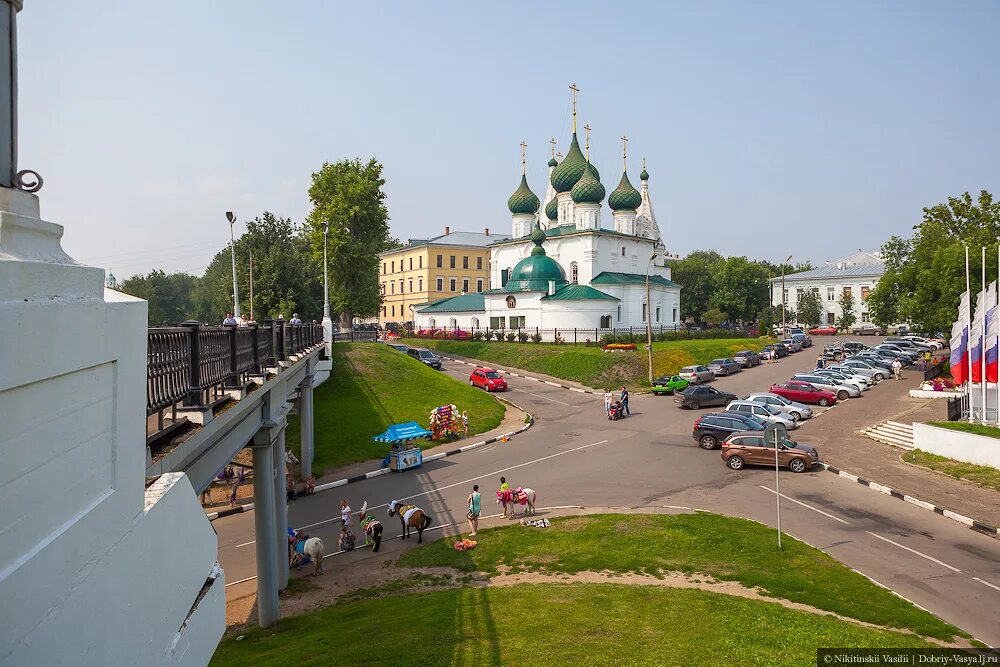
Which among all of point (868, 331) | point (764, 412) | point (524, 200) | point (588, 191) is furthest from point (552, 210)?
point (764, 412)

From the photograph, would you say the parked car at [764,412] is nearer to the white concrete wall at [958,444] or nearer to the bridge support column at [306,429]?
the white concrete wall at [958,444]

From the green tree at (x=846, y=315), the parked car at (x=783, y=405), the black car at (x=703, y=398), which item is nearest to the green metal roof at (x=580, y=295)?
the black car at (x=703, y=398)

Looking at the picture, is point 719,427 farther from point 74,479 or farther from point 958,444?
point 74,479

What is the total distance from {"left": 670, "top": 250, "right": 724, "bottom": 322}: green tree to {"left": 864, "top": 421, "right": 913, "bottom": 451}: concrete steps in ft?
214

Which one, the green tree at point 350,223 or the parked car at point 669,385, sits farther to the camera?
the green tree at point 350,223

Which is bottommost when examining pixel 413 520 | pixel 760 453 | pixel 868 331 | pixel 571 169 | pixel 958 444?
pixel 413 520

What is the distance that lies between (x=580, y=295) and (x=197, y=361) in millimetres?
49859

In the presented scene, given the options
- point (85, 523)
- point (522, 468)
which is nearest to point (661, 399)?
point (522, 468)

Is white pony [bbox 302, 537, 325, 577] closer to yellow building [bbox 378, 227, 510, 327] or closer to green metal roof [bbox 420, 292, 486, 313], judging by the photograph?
green metal roof [bbox 420, 292, 486, 313]

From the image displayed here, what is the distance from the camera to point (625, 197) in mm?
67312

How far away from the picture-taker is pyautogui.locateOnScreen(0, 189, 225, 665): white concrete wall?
8.64 ft

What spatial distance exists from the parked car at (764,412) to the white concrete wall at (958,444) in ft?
16.5

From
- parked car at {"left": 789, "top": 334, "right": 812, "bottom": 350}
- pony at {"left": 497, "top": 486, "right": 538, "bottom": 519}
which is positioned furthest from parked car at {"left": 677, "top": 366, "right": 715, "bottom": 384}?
parked car at {"left": 789, "top": 334, "right": 812, "bottom": 350}

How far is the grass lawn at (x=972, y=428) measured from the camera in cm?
2153
